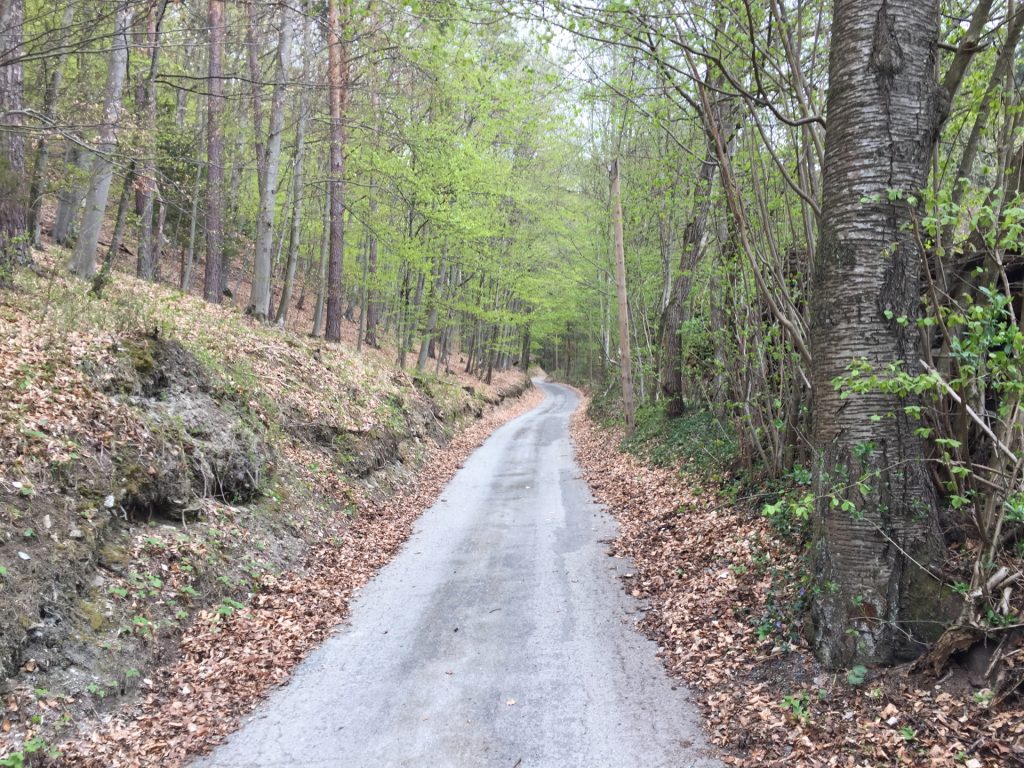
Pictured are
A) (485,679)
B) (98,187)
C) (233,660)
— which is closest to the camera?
(485,679)

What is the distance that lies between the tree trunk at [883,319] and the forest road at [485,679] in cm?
147

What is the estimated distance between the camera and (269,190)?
13.1m

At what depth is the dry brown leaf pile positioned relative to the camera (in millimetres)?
3098

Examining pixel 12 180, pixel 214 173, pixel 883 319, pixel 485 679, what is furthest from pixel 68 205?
pixel 883 319

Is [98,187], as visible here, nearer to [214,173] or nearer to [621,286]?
[214,173]

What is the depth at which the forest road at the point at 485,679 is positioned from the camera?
3826mm

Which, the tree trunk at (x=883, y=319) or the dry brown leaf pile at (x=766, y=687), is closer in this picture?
the dry brown leaf pile at (x=766, y=687)

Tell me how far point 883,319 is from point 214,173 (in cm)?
1695

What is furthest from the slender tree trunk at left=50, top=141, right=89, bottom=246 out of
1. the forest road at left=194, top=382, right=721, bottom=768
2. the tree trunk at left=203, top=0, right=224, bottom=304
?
the forest road at left=194, top=382, right=721, bottom=768

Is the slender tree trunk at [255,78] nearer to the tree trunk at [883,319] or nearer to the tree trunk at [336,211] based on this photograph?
the tree trunk at [336,211]

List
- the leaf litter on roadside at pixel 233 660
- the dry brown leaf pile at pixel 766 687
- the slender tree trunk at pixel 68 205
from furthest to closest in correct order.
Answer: the slender tree trunk at pixel 68 205 → the leaf litter on roadside at pixel 233 660 → the dry brown leaf pile at pixel 766 687

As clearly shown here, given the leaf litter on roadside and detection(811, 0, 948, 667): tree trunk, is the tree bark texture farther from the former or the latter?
detection(811, 0, 948, 667): tree trunk

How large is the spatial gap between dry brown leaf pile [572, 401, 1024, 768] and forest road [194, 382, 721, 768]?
0.89 ft

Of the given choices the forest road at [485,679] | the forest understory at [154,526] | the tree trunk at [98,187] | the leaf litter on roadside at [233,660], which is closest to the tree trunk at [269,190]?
the tree trunk at [98,187]
